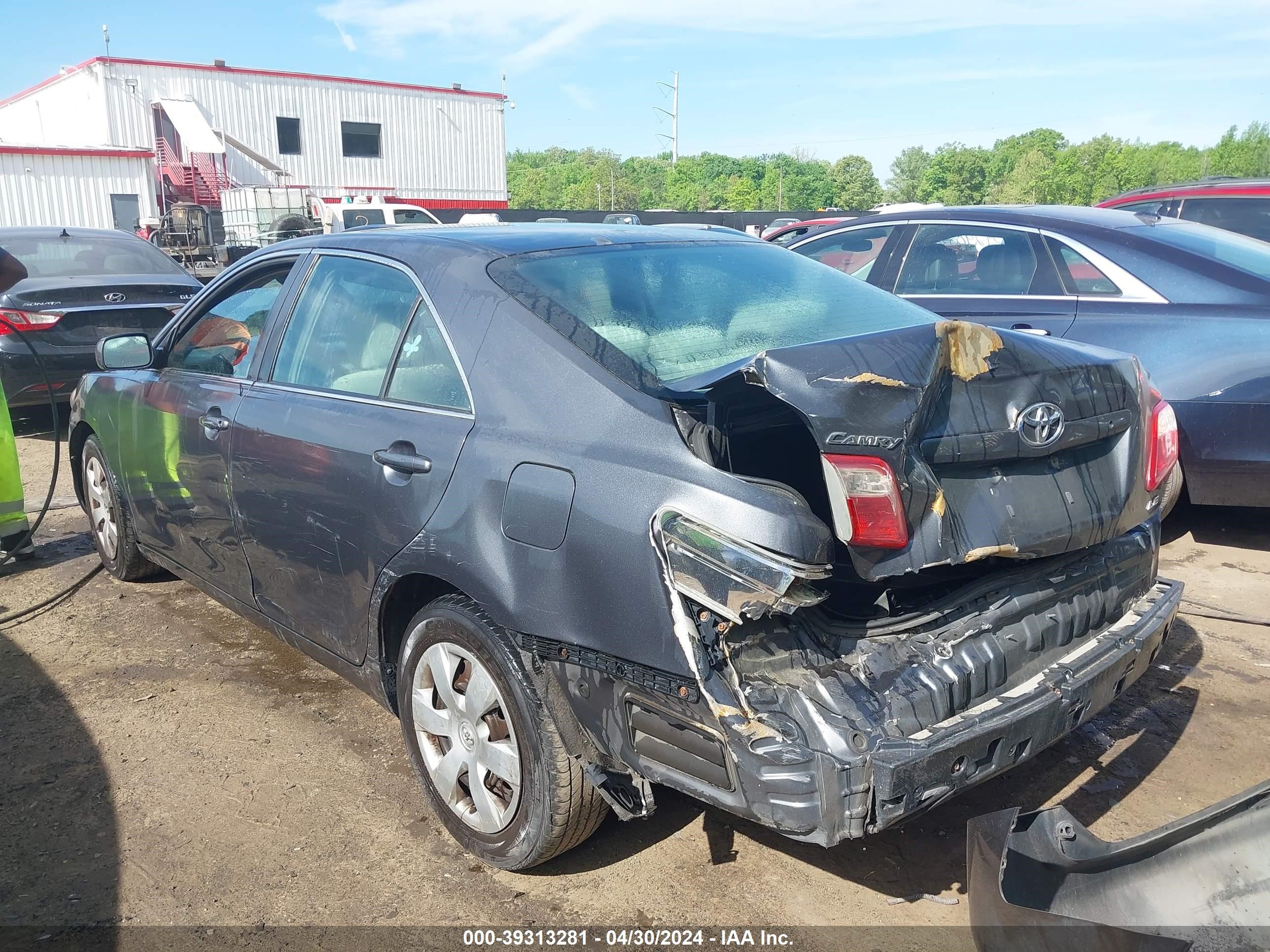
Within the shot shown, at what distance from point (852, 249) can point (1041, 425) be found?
420 cm

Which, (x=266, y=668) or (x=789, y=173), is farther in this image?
(x=789, y=173)

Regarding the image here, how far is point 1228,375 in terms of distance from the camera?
15.2 feet

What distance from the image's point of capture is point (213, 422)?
3.75m

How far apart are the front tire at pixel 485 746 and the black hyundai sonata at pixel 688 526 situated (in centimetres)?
1

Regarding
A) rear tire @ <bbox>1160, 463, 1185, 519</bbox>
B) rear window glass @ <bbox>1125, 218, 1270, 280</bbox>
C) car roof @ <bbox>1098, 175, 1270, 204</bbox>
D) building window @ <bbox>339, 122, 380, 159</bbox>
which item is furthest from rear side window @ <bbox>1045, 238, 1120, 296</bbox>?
building window @ <bbox>339, 122, 380, 159</bbox>

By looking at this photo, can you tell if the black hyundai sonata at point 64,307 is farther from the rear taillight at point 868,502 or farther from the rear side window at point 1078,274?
the rear taillight at point 868,502

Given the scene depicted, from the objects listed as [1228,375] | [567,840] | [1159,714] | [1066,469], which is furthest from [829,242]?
[567,840]

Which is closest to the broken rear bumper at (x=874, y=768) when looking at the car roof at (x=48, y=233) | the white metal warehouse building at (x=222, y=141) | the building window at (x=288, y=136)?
the car roof at (x=48, y=233)

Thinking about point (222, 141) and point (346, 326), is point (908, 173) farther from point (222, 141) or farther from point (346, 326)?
point (346, 326)

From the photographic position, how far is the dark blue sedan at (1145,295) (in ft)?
15.2

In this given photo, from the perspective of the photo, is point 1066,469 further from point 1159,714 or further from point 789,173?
point 789,173

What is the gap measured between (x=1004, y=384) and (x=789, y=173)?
9441cm

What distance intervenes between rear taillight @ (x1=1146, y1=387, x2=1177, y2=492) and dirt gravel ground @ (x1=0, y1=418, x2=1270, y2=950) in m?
0.99

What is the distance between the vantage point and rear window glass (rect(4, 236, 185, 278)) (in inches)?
342
